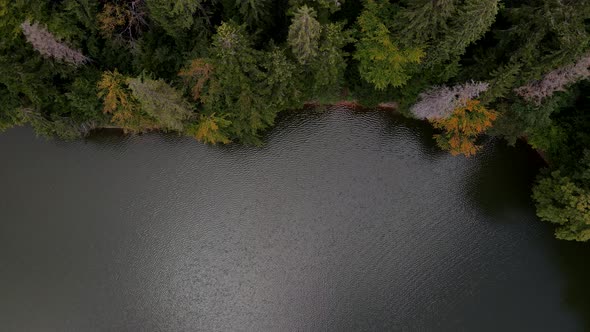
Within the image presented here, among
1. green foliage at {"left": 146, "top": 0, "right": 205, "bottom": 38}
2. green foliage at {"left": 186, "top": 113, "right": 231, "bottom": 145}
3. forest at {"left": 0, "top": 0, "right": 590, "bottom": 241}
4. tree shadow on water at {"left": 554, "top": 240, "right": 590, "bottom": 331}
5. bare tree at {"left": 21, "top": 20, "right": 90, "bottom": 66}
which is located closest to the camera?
green foliage at {"left": 146, "top": 0, "right": 205, "bottom": 38}

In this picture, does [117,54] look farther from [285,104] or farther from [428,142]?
[428,142]

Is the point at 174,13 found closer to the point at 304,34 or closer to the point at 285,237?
the point at 304,34

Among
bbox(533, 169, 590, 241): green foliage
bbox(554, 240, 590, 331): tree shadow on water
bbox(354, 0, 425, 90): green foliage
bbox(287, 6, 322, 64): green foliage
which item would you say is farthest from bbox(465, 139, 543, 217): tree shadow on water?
bbox(287, 6, 322, 64): green foliage

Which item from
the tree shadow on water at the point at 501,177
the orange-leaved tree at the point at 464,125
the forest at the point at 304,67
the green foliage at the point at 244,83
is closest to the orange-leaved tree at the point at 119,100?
the forest at the point at 304,67

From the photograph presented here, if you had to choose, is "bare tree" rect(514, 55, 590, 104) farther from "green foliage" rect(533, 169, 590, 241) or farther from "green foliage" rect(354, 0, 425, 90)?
"green foliage" rect(354, 0, 425, 90)

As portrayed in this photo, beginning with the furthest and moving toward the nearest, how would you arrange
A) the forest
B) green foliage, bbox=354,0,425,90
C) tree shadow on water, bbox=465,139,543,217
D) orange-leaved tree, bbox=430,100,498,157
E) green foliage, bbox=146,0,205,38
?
tree shadow on water, bbox=465,139,543,217 < orange-leaved tree, bbox=430,100,498,157 < green foliage, bbox=354,0,425,90 < the forest < green foliage, bbox=146,0,205,38

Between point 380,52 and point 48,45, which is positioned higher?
point 380,52

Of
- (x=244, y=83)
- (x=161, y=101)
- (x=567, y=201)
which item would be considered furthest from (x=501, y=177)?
(x=161, y=101)
